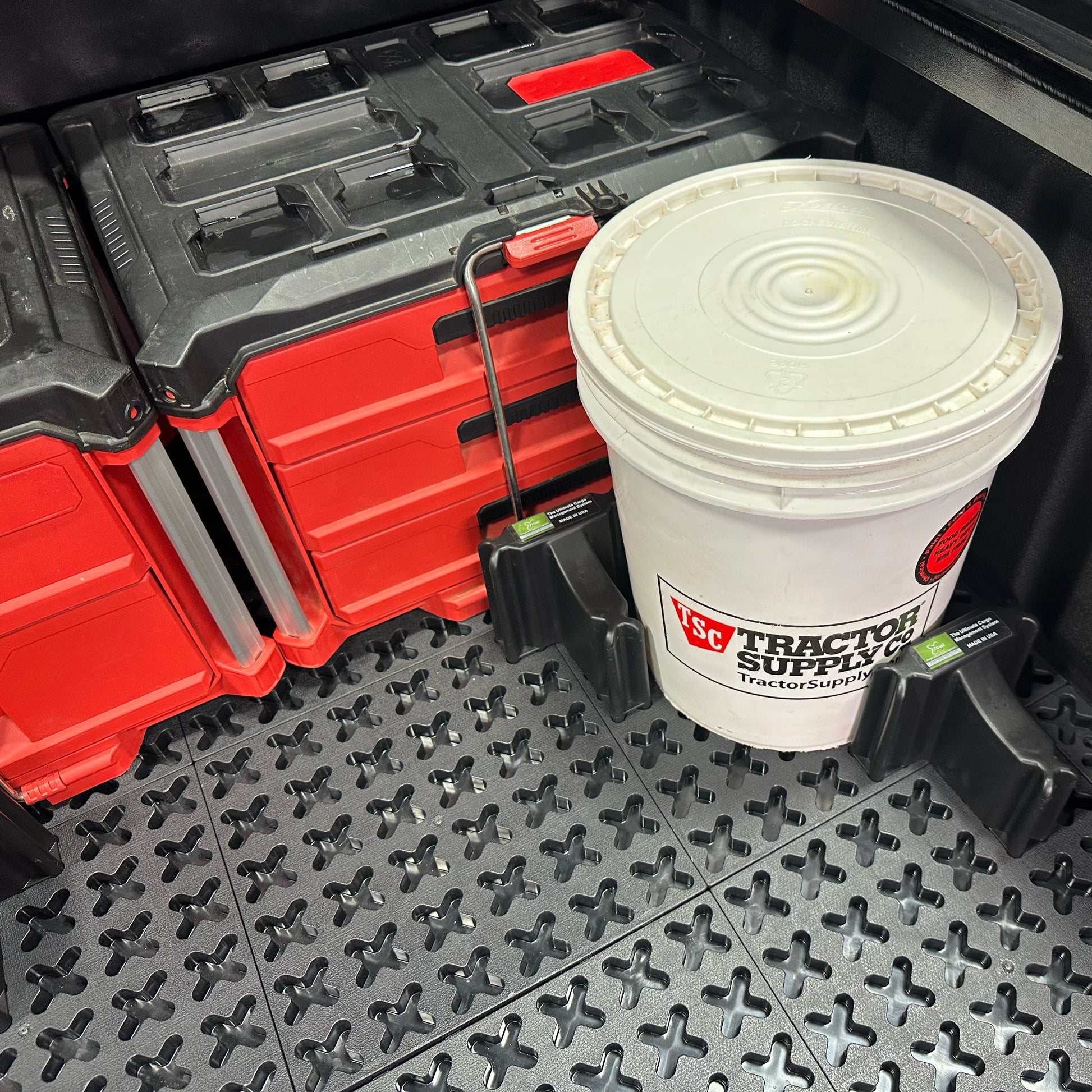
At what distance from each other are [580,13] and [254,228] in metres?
0.59

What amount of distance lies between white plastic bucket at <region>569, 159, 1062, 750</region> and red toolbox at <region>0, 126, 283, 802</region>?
1.52ft

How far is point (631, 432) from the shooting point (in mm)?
883

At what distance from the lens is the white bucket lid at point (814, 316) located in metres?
0.80

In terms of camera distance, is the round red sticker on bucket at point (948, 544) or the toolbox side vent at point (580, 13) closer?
the round red sticker on bucket at point (948, 544)

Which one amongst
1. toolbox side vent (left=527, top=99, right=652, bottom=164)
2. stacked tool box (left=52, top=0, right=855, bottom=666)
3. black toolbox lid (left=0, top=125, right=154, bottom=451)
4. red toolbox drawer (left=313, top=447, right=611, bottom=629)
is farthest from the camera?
red toolbox drawer (left=313, top=447, right=611, bottom=629)

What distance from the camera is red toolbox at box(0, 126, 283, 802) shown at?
0.92m

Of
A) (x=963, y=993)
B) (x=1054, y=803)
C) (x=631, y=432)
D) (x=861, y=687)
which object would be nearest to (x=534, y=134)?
(x=631, y=432)

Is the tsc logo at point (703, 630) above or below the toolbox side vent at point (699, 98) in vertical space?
below

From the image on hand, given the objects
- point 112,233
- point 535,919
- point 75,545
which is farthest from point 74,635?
point 535,919

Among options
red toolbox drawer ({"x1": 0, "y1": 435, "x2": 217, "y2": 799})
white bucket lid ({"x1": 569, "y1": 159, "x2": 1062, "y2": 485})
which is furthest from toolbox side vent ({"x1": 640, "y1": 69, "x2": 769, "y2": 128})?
red toolbox drawer ({"x1": 0, "y1": 435, "x2": 217, "y2": 799})

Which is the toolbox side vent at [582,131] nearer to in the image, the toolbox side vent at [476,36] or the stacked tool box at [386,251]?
the stacked tool box at [386,251]

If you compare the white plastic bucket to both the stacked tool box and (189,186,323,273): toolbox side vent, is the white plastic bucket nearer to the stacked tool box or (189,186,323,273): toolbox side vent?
the stacked tool box

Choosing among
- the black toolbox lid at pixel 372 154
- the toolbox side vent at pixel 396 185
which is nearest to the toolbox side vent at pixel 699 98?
the black toolbox lid at pixel 372 154

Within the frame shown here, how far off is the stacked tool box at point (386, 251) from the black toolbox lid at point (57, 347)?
0.04 m
